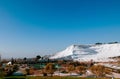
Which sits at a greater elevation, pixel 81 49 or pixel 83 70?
pixel 81 49

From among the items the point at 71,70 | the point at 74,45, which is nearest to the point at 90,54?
the point at 74,45

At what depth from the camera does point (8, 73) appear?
41.9 meters

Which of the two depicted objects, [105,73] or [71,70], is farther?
[71,70]

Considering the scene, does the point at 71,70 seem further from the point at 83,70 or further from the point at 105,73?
the point at 105,73

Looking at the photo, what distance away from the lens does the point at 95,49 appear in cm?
17825

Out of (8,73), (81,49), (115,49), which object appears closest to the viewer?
(8,73)

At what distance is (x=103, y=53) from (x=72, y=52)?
2359 centimetres

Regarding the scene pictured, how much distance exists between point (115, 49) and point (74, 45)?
118ft

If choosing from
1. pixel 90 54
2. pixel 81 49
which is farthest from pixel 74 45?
pixel 90 54

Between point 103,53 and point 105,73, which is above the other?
point 103,53

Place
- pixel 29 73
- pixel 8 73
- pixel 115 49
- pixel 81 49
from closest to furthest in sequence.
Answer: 1. pixel 8 73
2. pixel 29 73
3. pixel 115 49
4. pixel 81 49

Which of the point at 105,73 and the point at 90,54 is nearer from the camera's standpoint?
the point at 105,73

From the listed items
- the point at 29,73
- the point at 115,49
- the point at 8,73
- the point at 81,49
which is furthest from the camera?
the point at 81,49

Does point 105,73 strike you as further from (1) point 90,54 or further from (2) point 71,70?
(1) point 90,54
